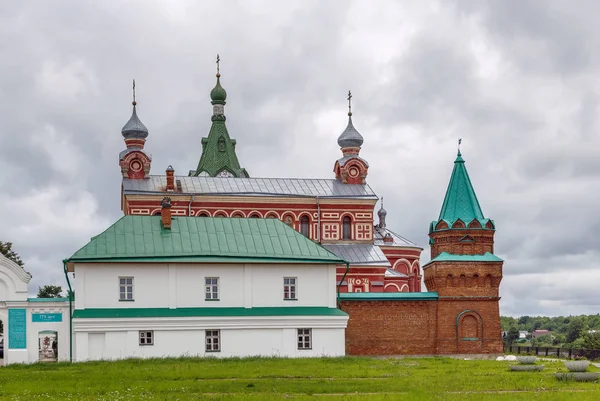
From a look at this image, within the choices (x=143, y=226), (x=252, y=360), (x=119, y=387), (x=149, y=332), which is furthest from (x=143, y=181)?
(x=119, y=387)

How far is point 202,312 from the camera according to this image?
115 feet

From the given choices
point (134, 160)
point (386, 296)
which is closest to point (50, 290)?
point (134, 160)

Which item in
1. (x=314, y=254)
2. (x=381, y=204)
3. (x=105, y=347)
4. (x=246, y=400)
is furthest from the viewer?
(x=381, y=204)

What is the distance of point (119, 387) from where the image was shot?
22719 mm

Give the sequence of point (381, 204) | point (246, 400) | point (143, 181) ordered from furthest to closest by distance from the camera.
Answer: point (381, 204) → point (143, 181) → point (246, 400)

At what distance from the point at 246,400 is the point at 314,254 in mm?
17151

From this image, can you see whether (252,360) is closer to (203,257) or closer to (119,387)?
(203,257)

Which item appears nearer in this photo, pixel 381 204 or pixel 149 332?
pixel 149 332

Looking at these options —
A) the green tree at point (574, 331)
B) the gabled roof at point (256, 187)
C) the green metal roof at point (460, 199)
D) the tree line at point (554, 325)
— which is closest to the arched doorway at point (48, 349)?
the gabled roof at point (256, 187)

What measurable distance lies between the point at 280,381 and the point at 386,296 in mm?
15086

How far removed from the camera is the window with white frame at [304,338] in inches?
1420

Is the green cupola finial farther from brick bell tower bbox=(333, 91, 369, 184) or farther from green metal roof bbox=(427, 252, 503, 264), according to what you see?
green metal roof bbox=(427, 252, 503, 264)

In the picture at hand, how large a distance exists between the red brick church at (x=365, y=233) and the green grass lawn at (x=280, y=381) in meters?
8.11

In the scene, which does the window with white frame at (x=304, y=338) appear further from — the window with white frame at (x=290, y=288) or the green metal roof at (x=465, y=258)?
the green metal roof at (x=465, y=258)
